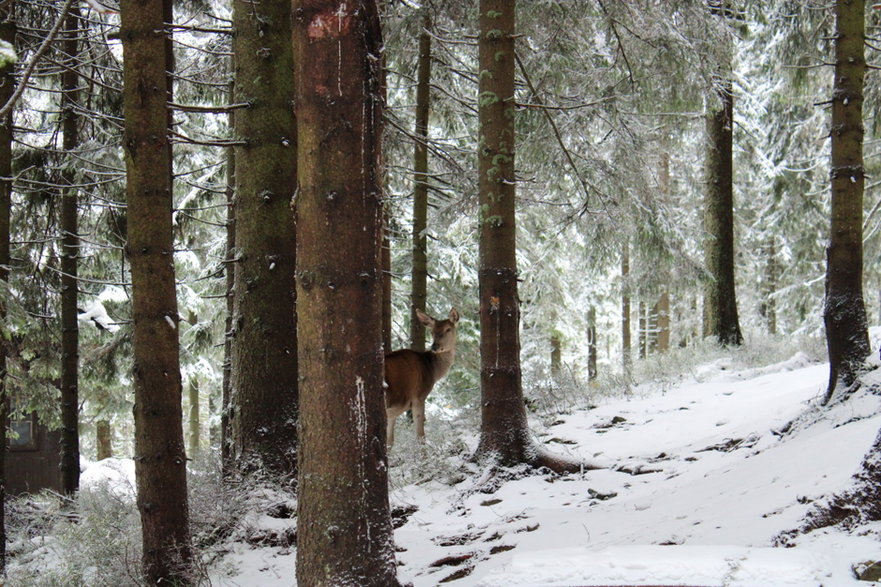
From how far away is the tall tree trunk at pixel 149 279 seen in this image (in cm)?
539

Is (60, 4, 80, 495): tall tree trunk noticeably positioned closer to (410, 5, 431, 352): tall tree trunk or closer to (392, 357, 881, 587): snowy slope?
(410, 5, 431, 352): tall tree trunk

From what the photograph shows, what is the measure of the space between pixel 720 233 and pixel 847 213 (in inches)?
316

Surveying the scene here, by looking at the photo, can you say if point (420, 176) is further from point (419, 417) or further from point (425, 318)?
point (419, 417)

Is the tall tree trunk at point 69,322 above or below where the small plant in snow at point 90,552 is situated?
above

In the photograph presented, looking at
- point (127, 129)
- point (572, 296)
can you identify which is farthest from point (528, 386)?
point (572, 296)

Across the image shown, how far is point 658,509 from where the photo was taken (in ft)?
18.5

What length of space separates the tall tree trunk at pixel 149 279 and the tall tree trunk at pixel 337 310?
1.97 metres

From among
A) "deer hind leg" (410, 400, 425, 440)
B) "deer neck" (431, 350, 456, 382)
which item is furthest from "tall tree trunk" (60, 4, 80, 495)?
"deer neck" (431, 350, 456, 382)

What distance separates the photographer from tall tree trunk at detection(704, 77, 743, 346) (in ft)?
47.4

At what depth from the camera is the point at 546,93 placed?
9.33 metres

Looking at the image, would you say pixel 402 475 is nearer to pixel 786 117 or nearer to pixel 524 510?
pixel 524 510

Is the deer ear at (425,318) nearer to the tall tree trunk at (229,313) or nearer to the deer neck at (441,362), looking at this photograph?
the deer neck at (441,362)

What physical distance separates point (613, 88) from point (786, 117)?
1110 centimetres

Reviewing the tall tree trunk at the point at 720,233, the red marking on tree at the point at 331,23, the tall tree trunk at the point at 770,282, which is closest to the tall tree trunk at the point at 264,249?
the red marking on tree at the point at 331,23
